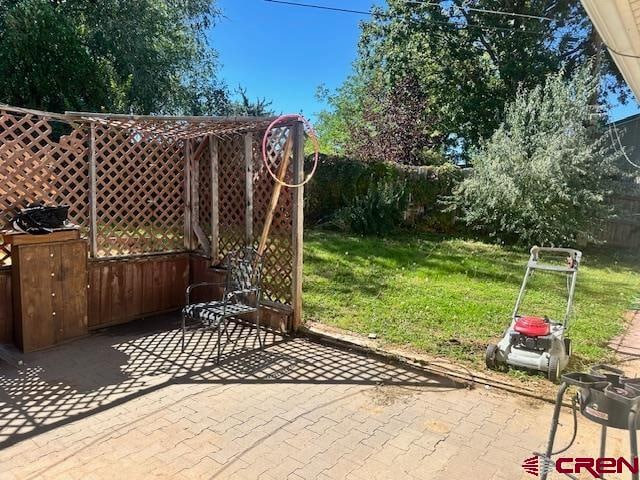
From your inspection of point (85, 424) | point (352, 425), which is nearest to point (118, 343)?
point (85, 424)

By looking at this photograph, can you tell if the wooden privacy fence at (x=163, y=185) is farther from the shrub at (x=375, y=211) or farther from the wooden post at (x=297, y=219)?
the shrub at (x=375, y=211)

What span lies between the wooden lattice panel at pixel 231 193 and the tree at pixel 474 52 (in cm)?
994

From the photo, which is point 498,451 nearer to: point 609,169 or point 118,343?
point 118,343

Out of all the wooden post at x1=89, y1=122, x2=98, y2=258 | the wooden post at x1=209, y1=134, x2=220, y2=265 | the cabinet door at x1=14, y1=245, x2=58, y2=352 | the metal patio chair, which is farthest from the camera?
the wooden post at x1=209, y1=134, x2=220, y2=265

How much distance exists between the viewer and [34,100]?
29.8ft

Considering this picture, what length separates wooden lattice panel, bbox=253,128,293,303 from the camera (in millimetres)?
4258

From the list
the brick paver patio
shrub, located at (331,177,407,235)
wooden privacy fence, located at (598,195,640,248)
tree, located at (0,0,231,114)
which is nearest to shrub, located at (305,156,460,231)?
shrub, located at (331,177,407,235)

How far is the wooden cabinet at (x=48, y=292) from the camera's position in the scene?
3594mm

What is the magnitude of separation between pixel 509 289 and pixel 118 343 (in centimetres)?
466

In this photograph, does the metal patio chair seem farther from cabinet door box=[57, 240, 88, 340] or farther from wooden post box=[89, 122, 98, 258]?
wooden post box=[89, 122, 98, 258]

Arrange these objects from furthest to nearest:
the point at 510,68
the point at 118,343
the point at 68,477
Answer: the point at 510,68 < the point at 118,343 < the point at 68,477

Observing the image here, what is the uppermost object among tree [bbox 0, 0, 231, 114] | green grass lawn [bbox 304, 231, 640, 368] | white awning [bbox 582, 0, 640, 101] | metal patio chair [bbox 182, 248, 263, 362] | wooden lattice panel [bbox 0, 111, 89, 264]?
tree [bbox 0, 0, 231, 114]

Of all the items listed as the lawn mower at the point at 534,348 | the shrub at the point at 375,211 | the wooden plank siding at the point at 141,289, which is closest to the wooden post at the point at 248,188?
the wooden plank siding at the point at 141,289

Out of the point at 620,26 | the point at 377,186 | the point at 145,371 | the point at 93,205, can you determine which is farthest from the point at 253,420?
the point at 377,186
